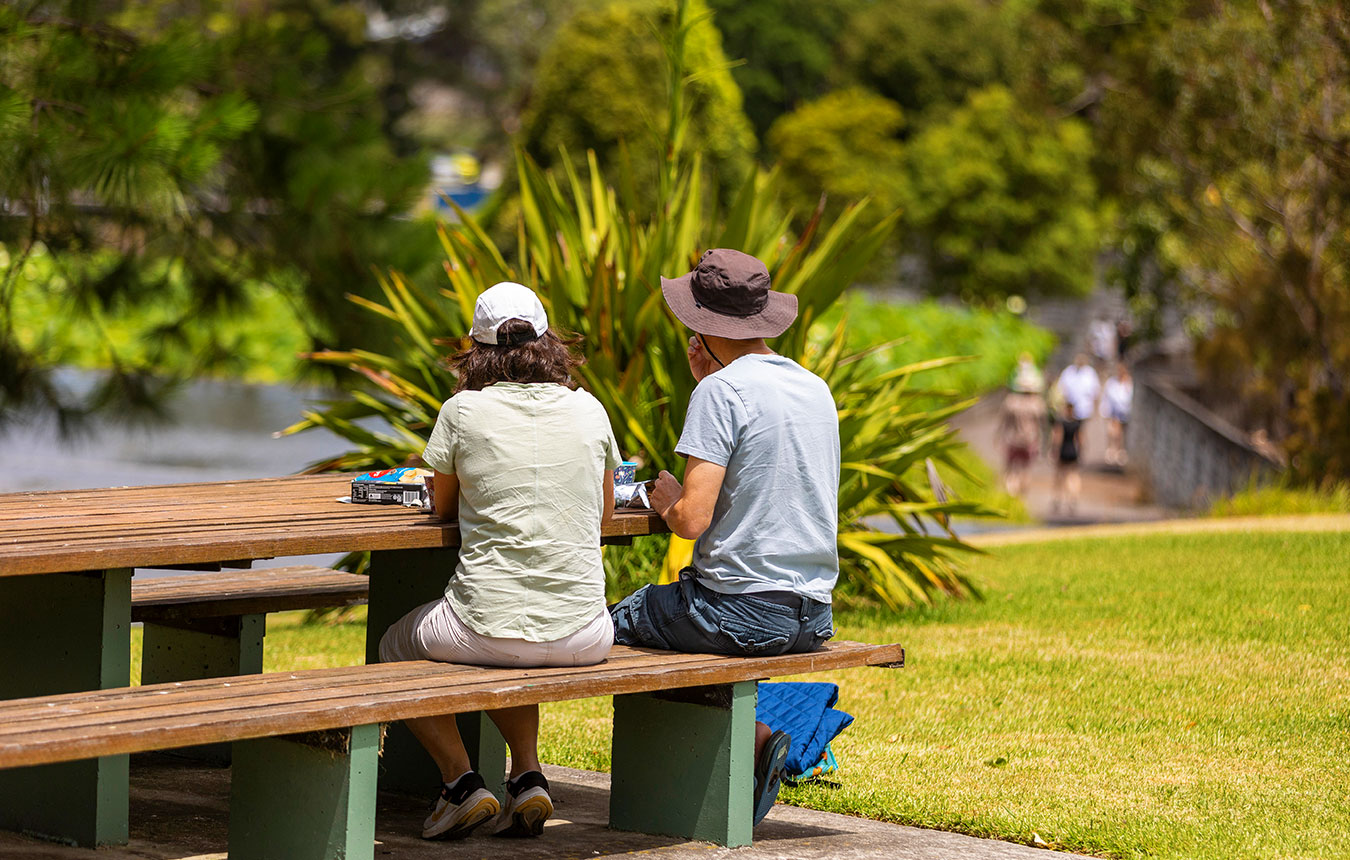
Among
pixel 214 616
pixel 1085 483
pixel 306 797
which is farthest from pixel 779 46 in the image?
pixel 306 797

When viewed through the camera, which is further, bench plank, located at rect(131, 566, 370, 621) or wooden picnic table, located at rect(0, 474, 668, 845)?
bench plank, located at rect(131, 566, 370, 621)

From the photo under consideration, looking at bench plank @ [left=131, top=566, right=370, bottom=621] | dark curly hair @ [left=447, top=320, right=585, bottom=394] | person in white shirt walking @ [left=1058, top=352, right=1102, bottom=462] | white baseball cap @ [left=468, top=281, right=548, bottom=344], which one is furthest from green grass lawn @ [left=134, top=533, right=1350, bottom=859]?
person in white shirt walking @ [left=1058, top=352, right=1102, bottom=462]

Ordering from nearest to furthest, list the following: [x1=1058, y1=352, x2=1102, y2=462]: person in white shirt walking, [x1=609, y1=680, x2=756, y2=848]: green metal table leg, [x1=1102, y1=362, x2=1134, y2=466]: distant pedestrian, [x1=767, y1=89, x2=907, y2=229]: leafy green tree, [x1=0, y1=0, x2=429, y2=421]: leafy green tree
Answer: [x1=609, y1=680, x2=756, y2=848]: green metal table leg
[x1=0, y1=0, x2=429, y2=421]: leafy green tree
[x1=1058, y1=352, x2=1102, y2=462]: person in white shirt walking
[x1=1102, y1=362, x2=1134, y2=466]: distant pedestrian
[x1=767, y1=89, x2=907, y2=229]: leafy green tree

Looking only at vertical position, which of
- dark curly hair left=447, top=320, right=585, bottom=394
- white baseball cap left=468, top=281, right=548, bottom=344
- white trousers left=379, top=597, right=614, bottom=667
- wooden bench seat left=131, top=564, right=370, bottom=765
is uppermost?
white baseball cap left=468, top=281, right=548, bottom=344

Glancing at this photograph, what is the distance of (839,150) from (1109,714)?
3758 centimetres

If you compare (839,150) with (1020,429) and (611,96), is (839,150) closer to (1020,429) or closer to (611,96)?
(611,96)

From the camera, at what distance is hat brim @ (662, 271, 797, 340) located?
4.41m

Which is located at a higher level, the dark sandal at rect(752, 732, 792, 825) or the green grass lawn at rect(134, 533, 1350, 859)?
the dark sandal at rect(752, 732, 792, 825)

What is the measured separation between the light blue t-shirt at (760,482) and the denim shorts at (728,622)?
0.12 feet

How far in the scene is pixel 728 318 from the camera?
4445 millimetres

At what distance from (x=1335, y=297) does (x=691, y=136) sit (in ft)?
59.2

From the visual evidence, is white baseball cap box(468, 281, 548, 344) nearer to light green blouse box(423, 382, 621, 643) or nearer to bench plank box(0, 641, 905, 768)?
light green blouse box(423, 382, 621, 643)

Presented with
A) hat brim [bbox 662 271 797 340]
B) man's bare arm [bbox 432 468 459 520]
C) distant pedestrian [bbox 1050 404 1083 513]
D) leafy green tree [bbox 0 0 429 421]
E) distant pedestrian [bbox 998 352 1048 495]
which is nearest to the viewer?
man's bare arm [bbox 432 468 459 520]

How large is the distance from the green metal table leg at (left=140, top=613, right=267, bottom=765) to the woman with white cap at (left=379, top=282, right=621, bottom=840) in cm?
97
